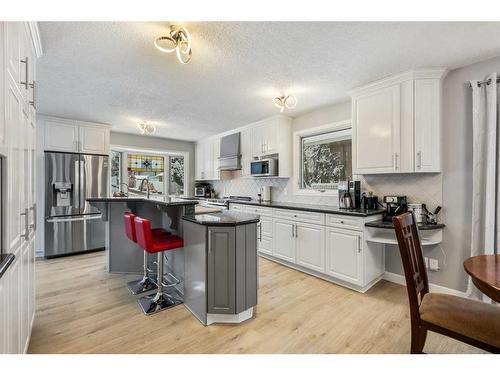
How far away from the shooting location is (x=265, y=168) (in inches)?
165

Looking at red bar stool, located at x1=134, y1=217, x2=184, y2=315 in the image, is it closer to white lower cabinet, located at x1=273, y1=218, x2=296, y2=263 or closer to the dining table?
white lower cabinet, located at x1=273, y1=218, x2=296, y2=263

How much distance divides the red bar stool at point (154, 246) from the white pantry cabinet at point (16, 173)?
0.76m

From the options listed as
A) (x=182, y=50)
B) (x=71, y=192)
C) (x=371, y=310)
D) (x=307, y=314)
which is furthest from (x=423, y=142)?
(x=71, y=192)

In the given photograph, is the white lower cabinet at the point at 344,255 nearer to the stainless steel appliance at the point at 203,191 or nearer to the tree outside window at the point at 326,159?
the tree outside window at the point at 326,159

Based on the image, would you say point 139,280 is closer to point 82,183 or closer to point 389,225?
point 82,183

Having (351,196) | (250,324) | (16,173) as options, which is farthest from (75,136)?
(351,196)

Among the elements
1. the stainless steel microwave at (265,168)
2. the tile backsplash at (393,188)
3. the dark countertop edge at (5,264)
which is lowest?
the dark countertop edge at (5,264)

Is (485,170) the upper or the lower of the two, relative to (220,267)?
upper

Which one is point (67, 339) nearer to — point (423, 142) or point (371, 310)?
point (371, 310)

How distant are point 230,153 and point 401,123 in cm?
315

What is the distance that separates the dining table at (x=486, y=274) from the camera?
→ 1.06 metres

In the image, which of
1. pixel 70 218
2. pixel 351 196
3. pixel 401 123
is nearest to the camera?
pixel 401 123

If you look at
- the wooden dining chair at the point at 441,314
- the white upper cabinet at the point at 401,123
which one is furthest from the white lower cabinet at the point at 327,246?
the wooden dining chair at the point at 441,314

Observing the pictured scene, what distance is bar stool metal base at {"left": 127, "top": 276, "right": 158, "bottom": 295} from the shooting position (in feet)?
8.76
